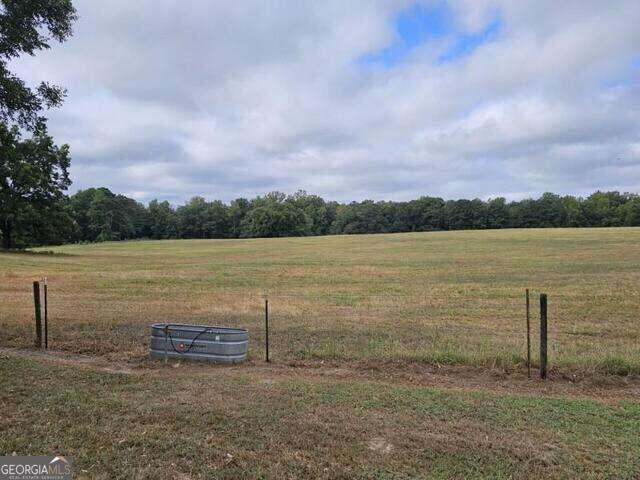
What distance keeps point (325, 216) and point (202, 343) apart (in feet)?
451

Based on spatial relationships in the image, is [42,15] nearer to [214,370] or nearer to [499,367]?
[214,370]

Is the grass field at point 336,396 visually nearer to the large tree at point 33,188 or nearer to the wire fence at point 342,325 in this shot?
the wire fence at point 342,325

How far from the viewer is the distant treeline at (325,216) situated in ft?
349

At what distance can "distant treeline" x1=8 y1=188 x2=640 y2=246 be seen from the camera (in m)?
106

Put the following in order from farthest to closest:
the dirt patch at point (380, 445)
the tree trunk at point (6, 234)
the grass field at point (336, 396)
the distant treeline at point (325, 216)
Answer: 1. the distant treeline at point (325, 216)
2. the tree trunk at point (6, 234)
3. the dirt patch at point (380, 445)
4. the grass field at point (336, 396)

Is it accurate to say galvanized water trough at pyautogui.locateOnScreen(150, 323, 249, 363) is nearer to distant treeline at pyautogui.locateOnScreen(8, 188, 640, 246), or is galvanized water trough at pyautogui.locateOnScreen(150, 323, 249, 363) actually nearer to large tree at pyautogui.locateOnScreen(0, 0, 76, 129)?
large tree at pyautogui.locateOnScreen(0, 0, 76, 129)

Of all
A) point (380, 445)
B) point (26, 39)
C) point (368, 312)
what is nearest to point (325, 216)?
point (368, 312)

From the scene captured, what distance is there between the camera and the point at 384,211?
130m

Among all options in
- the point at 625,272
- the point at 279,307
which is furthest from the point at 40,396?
the point at 625,272

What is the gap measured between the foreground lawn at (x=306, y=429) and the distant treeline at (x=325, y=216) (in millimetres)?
104179

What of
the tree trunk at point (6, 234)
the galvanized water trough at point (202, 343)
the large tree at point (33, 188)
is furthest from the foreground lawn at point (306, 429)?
the tree trunk at point (6, 234)

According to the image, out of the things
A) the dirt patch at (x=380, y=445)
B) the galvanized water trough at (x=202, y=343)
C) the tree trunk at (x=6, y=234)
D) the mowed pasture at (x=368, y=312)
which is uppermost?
the tree trunk at (x=6, y=234)

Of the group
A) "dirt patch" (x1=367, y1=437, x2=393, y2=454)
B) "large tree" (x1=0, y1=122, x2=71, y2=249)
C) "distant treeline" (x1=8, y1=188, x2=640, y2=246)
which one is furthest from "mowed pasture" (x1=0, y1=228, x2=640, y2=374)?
"distant treeline" (x1=8, y1=188, x2=640, y2=246)

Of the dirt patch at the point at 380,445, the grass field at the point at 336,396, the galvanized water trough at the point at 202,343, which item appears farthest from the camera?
the galvanized water trough at the point at 202,343
